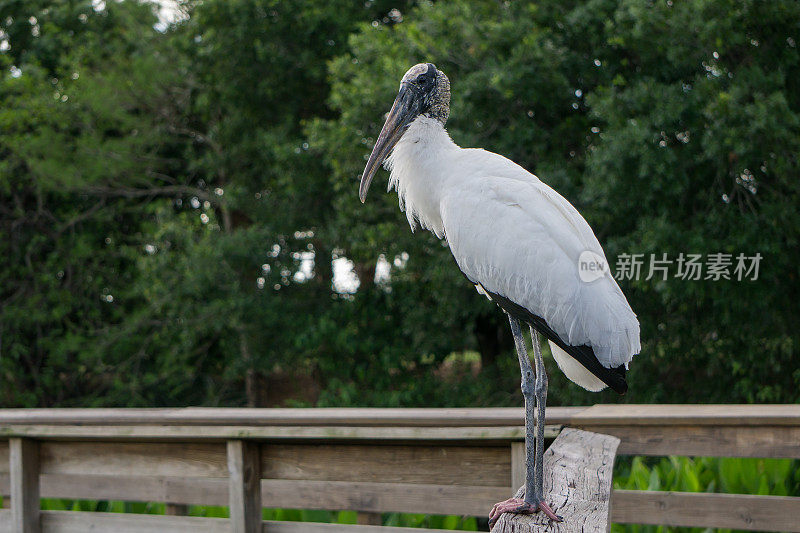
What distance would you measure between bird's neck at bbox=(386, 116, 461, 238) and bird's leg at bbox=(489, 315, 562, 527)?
0.39 m

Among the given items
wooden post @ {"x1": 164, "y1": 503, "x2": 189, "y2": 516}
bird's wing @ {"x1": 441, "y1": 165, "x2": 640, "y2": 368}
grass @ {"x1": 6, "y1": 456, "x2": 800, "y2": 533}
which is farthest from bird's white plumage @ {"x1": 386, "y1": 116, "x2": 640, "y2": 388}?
wooden post @ {"x1": 164, "y1": 503, "x2": 189, "y2": 516}

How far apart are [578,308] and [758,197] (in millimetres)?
2952

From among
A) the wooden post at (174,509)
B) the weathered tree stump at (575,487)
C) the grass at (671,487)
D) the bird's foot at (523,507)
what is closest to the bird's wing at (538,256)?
the weathered tree stump at (575,487)

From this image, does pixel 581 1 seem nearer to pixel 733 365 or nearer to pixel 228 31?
pixel 733 365

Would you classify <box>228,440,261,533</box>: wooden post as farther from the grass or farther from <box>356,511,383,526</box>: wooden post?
the grass

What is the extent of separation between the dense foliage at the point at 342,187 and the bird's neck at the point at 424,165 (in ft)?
7.40

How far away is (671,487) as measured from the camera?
136 inches

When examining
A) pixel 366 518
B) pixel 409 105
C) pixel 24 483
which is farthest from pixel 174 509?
pixel 409 105

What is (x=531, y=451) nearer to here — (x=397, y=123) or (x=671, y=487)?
(x=397, y=123)

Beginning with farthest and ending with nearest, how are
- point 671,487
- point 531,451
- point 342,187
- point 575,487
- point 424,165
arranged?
point 342,187 < point 671,487 < point 424,165 < point 531,451 < point 575,487

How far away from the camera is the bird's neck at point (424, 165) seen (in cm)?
223

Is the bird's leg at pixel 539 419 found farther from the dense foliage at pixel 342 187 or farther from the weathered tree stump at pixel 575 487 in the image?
the dense foliage at pixel 342 187

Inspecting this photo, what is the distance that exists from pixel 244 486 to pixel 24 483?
0.83 metres

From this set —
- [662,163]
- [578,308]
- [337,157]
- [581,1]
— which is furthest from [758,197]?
[578,308]
